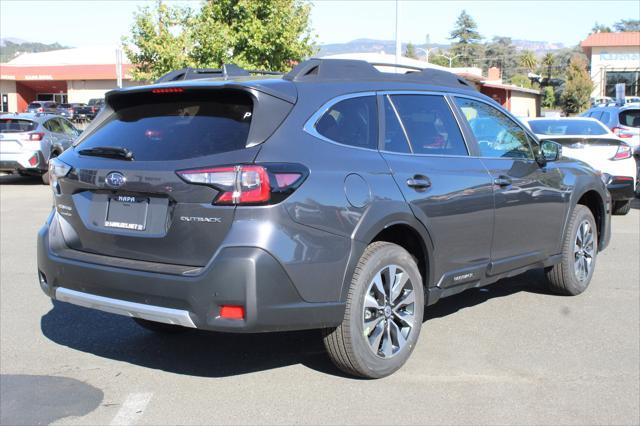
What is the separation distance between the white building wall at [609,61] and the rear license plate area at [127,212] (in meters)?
75.5

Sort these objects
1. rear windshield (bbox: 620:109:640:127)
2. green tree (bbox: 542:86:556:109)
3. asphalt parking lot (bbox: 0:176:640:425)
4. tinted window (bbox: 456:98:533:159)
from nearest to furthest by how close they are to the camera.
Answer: asphalt parking lot (bbox: 0:176:640:425)
tinted window (bbox: 456:98:533:159)
rear windshield (bbox: 620:109:640:127)
green tree (bbox: 542:86:556:109)

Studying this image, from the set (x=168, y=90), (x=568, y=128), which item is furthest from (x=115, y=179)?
(x=568, y=128)

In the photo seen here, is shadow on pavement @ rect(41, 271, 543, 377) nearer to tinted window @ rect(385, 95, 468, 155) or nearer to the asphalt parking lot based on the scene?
the asphalt parking lot

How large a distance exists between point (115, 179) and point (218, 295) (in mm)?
984

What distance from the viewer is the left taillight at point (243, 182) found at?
3.89 meters

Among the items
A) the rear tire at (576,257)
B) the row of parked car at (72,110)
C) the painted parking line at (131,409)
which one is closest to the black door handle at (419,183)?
the painted parking line at (131,409)

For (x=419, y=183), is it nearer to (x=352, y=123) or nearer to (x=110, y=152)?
(x=352, y=123)

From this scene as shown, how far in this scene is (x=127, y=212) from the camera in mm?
4230

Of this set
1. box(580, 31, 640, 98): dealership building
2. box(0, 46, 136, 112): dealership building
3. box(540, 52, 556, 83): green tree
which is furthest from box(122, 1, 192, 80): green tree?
box(540, 52, 556, 83): green tree

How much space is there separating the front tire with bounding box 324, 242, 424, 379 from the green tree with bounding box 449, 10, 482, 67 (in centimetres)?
14621

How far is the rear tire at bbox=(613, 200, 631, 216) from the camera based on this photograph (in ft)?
41.3

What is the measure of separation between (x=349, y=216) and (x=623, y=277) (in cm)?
454

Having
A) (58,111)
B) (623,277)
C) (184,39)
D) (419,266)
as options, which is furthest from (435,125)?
(58,111)

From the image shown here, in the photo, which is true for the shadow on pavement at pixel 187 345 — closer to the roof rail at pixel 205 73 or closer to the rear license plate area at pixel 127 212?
the rear license plate area at pixel 127 212
